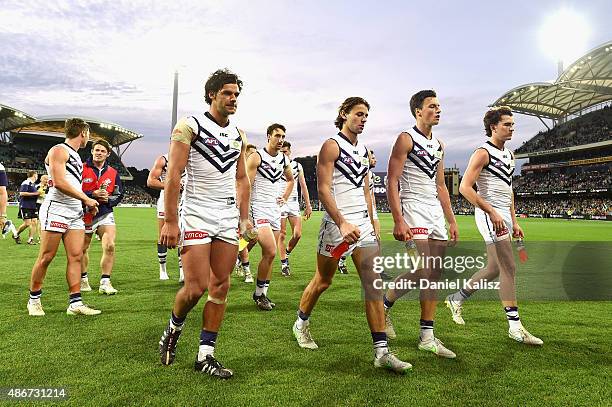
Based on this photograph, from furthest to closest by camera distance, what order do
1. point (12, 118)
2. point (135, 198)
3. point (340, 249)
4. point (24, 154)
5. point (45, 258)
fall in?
point (135, 198)
point (24, 154)
point (12, 118)
point (45, 258)
point (340, 249)

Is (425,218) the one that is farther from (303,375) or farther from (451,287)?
(451,287)

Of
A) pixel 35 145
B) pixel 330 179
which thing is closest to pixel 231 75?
pixel 330 179

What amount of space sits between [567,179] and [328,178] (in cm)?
7139

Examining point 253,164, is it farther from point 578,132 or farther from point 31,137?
point 31,137

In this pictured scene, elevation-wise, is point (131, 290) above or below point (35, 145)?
below

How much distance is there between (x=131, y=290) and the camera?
714 cm

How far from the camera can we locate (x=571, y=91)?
59.9 meters

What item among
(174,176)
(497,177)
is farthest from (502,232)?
(174,176)

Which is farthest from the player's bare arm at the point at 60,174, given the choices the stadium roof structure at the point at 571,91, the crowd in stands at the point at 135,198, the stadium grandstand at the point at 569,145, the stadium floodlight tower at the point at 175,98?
the crowd in stands at the point at 135,198

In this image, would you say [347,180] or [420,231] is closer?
[347,180]

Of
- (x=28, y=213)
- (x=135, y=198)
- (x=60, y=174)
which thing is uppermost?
(x=60, y=174)

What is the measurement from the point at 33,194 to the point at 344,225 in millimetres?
12986

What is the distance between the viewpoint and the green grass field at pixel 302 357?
319cm

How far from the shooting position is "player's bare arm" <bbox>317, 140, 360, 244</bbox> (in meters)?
3.83
